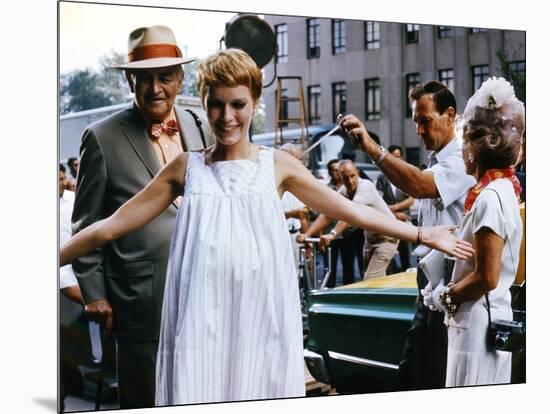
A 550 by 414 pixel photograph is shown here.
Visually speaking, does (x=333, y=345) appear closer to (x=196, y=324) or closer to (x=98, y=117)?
(x=196, y=324)

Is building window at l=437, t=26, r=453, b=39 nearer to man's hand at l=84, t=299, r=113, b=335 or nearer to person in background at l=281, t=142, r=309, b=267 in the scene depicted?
person in background at l=281, t=142, r=309, b=267

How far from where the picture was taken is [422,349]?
576cm

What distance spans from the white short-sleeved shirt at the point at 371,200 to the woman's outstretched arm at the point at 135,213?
3.52ft

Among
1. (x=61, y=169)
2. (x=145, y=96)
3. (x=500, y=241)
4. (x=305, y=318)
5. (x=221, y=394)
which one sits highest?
(x=145, y=96)

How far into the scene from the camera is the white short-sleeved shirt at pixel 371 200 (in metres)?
5.62

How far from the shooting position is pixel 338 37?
576 centimetres

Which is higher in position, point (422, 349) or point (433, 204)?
point (433, 204)

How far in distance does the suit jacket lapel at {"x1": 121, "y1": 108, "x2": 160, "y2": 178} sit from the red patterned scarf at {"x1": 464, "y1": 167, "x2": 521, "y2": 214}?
6.29ft

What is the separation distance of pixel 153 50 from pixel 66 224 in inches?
40.9

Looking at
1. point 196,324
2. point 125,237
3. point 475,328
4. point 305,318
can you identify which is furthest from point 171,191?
point 475,328

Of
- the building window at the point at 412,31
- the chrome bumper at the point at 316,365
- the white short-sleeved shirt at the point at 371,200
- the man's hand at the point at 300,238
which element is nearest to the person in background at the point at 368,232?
the white short-sleeved shirt at the point at 371,200

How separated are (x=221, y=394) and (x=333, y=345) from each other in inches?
30.9

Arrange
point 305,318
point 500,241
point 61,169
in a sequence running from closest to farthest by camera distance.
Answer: point 61,169
point 305,318
point 500,241

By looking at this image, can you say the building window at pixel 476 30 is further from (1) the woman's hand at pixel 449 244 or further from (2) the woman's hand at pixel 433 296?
(2) the woman's hand at pixel 433 296
